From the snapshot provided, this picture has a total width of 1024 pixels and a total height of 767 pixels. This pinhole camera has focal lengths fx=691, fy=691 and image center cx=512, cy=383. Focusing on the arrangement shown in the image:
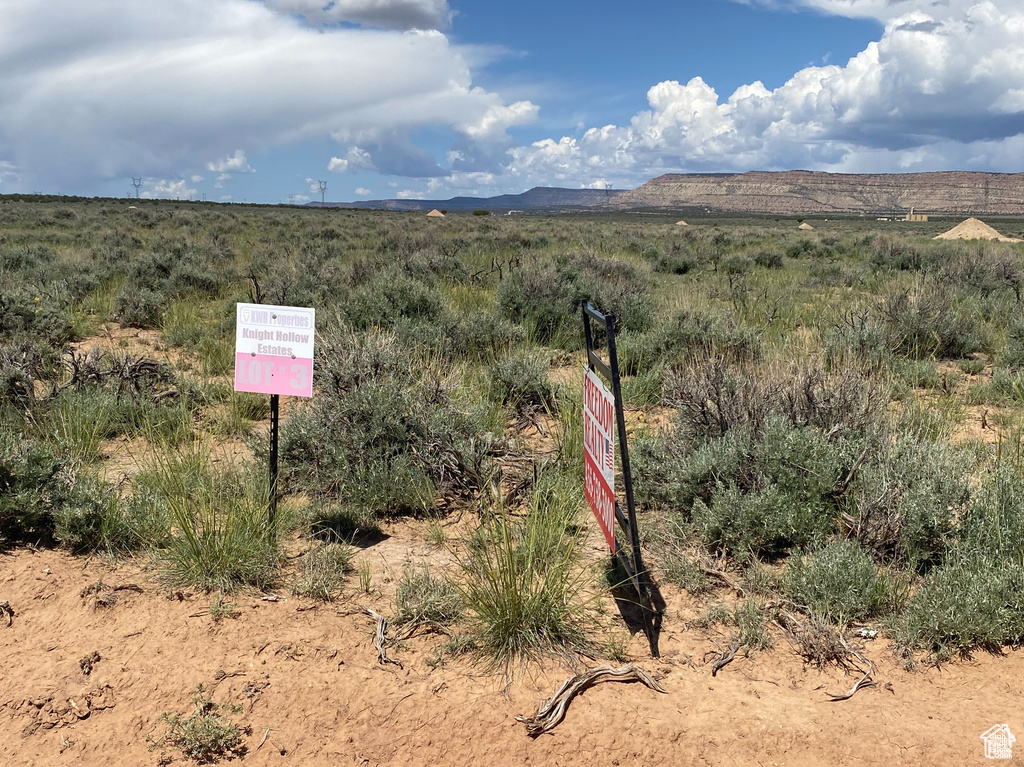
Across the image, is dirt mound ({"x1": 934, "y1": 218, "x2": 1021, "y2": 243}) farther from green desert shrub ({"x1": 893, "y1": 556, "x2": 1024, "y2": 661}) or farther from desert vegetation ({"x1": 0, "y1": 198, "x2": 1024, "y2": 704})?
green desert shrub ({"x1": 893, "y1": 556, "x2": 1024, "y2": 661})

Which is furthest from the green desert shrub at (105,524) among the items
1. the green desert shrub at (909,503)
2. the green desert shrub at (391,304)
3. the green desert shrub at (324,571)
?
the green desert shrub at (391,304)

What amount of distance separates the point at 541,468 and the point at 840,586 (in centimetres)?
198

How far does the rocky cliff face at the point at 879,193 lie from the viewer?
15438 cm

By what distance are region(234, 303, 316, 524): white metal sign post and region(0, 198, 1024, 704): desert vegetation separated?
603 mm

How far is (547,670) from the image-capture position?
2988 millimetres

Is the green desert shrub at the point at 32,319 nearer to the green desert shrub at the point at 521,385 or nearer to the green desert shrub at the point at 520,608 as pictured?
the green desert shrub at the point at 521,385

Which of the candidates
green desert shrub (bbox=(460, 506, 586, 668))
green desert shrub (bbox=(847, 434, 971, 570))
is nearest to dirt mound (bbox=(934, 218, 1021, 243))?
green desert shrub (bbox=(847, 434, 971, 570))

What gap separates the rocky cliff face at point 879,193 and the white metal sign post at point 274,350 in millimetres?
164376

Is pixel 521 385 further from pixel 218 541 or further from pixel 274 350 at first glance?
pixel 218 541

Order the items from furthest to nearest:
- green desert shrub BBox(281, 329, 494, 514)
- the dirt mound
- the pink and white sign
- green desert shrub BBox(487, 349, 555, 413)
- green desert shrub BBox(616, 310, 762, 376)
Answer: the dirt mound
green desert shrub BBox(616, 310, 762, 376)
green desert shrub BBox(487, 349, 555, 413)
green desert shrub BBox(281, 329, 494, 514)
the pink and white sign

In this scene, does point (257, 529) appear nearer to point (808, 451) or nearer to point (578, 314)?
point (808, 451)

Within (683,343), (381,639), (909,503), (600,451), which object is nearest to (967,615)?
(909,503)

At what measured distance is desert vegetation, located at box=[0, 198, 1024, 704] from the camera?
3283 mm

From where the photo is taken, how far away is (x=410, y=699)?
9.26 ft
